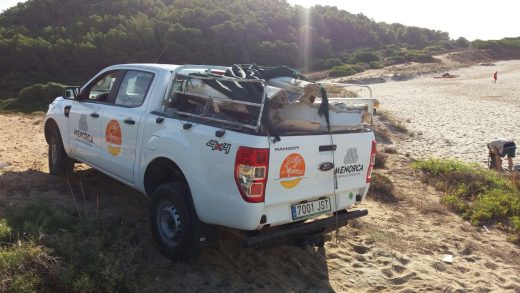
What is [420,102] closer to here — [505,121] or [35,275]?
[505,121]

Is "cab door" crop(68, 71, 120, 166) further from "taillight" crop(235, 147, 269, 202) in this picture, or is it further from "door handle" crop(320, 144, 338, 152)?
"door handle" crop(320, 144, 338, 152)

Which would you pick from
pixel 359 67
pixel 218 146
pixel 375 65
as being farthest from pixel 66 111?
pixel 375 65

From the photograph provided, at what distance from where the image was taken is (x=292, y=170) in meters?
4.07

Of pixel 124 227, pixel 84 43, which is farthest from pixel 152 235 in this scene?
pixel 84 43

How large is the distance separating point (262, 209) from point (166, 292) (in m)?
1.09

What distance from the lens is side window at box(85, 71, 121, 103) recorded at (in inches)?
233

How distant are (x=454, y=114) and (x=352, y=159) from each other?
16533mm

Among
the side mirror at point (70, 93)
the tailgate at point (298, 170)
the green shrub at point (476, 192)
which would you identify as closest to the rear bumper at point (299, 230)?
the tailgate at point (298, 170)

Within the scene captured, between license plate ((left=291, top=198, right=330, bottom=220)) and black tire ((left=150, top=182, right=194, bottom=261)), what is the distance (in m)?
0.97

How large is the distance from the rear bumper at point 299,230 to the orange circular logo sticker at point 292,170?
429mm

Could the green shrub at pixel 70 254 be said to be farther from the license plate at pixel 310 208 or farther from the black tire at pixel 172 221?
the license plate at pixel 310 208

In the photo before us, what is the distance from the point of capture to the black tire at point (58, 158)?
674 cm

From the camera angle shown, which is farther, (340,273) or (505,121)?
(505,121)

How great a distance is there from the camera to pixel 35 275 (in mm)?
3645
